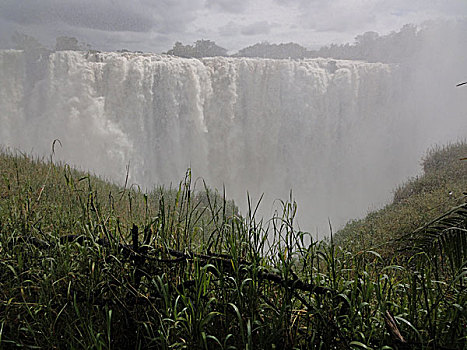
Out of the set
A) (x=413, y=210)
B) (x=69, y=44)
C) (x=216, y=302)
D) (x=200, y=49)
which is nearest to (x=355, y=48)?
(x=200, y=49)

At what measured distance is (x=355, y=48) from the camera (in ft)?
59.6

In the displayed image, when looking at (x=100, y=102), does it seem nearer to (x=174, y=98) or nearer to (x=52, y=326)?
(x=174, y=98)

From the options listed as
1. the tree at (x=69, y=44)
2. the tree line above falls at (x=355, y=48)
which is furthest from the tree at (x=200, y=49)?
the tree at (x=69, y=44)

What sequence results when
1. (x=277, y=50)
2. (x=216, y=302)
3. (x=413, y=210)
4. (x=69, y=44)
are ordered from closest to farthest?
(x=216, y=302) → (x=413, y=210) → (x=69, y=44) → (x=277, y=50)

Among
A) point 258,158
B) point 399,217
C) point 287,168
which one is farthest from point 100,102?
point 399,217

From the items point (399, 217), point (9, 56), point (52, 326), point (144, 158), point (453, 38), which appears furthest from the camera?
point (453, 38)

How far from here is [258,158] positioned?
14.2m

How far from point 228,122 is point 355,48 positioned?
321 inches

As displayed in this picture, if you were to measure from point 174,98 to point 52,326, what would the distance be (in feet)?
36.8

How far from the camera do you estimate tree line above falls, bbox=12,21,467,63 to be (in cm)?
1439

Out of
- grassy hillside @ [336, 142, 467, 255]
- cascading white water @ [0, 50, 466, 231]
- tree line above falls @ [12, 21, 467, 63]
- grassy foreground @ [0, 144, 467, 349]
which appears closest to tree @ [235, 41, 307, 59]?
tree line above falls @ [12, 21, 467, 63]

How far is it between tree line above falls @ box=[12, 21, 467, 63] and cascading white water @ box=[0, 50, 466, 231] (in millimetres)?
1358

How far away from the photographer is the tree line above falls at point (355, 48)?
47.2 ft

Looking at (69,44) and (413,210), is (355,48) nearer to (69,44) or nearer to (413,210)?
(69,44)
